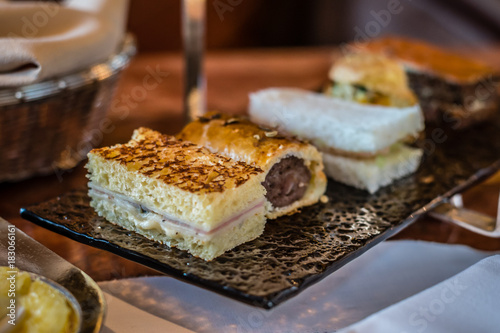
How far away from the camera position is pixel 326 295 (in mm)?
1813

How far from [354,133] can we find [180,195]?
0.96 m

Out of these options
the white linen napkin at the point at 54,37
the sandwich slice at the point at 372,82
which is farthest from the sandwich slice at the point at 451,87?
the white linen napkin at the point at 54,37

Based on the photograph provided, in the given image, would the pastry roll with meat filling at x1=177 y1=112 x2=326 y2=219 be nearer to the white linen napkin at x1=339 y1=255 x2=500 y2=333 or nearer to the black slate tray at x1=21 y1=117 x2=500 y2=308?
the black slate tray at x1=21 y1=117 x2=500 y2=308

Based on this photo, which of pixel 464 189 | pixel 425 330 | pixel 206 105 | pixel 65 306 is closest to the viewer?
pixel 65 306

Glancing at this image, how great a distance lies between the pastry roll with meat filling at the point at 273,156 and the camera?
2035 mm

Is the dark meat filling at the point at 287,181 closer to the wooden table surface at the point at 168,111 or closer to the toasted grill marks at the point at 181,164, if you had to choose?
the toasted grill marks at the point at 181,164

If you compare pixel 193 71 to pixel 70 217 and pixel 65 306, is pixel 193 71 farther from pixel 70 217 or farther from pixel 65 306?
pixel 65 306

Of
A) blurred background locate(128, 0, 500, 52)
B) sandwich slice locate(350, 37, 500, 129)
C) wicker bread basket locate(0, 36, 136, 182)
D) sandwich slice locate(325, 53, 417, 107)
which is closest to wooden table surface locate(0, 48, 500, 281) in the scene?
wicker bread basket locate(0, 36, 136, 182)

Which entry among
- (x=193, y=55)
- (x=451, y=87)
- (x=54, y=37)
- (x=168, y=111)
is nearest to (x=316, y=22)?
(x=451, y=87)

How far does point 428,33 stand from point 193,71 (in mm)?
4113

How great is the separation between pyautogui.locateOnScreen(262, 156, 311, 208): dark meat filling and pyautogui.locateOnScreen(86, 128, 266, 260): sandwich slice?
0.55ft

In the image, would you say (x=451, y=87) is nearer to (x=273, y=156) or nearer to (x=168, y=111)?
(x=168, y=111)

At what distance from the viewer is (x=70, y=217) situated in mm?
1953

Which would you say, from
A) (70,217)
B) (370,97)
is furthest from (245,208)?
(370,97)
